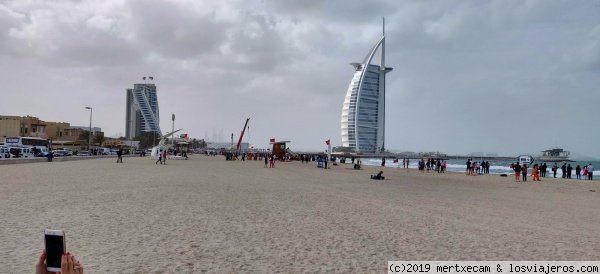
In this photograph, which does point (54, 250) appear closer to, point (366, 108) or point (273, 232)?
point (273, 232)

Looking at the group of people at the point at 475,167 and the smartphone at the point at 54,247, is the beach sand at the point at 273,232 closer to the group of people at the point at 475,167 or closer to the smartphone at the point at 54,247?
the smartphone at the point at 54,247

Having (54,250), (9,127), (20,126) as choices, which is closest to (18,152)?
(9,127)

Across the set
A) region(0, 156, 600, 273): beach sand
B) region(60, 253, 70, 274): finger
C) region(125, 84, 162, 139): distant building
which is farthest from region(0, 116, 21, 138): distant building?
region(60, 253, 70, 274): finger

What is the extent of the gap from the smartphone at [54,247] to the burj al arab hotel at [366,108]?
14682cm

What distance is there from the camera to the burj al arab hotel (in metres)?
150

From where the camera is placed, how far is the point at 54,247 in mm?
2428

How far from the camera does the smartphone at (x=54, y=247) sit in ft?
7.72

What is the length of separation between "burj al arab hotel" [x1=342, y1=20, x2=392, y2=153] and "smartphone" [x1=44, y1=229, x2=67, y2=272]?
147 meters

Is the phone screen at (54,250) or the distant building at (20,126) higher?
the distant building at (20,126)

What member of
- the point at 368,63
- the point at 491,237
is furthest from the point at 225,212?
the point at 368,63

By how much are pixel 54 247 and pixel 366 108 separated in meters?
152

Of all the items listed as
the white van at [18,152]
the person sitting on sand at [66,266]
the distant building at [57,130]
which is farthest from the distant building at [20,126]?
the person sitting on sand at [66,266]

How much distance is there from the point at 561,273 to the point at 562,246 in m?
1.84

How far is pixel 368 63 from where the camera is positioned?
495ft
